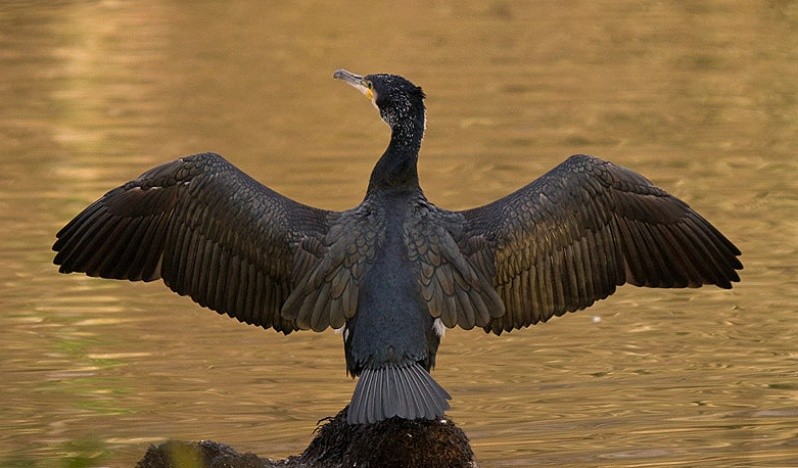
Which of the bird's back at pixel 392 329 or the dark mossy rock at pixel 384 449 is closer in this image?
the bird's back at pixel 392 329

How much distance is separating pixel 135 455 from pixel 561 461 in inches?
91.1

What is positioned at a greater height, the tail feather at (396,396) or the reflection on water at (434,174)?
the reflection on water at (434,174)

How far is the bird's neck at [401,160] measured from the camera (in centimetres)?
860

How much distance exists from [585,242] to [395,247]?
3.85 ft

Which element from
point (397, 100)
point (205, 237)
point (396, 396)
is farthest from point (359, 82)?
point (396, 396)

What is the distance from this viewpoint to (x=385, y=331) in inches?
318

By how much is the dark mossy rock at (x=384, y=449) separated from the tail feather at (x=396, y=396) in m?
0.24

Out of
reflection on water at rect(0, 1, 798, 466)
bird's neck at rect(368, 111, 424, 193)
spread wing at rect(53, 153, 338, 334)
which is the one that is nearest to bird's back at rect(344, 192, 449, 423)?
bird's neck at rect(368, 111, 424, 193)

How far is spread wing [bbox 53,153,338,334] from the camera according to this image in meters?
8.85

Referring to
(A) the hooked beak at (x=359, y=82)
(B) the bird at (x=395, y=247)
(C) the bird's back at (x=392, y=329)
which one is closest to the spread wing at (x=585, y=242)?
(B) the bird at (x=395, y=247)

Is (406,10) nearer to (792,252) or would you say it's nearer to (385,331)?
(792,252)

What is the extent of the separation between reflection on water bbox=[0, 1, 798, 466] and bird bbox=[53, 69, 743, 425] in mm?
1040

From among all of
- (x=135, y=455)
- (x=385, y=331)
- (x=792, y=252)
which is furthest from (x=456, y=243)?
(x=792, y=252)

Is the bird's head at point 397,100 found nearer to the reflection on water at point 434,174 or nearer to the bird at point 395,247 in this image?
the bird at point 395,247
